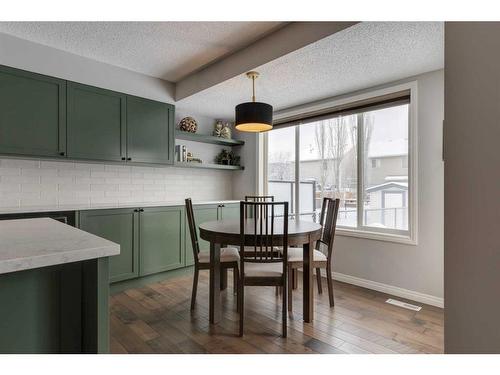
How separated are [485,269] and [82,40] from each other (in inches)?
130

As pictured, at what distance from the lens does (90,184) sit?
329 cm

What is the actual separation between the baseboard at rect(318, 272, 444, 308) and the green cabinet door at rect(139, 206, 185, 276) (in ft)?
6.44

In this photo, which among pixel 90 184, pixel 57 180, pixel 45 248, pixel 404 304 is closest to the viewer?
pixel 45 248

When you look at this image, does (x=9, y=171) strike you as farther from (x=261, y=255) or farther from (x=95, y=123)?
(x=261, y=255)

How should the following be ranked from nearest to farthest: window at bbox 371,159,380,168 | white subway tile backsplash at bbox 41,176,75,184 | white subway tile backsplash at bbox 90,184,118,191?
1. white subway tile backsplash at bbox 41,176,75,184
2. window at bbox 371,159,380,168
3. white subway tile backsplash at bbox 90,184,118,191

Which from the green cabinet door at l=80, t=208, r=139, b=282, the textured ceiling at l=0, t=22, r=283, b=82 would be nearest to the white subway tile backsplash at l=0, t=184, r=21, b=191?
the green cabinet door at l=80, t=208, r=139, b=282

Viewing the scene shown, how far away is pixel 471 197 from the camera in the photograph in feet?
2.78

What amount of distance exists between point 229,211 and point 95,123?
6.52 feet

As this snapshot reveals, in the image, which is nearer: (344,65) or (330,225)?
(344,65)

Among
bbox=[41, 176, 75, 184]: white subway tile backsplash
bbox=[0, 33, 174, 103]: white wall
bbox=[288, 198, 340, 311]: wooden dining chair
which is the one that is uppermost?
bbox=[0, 33, 174, 103]: white wall

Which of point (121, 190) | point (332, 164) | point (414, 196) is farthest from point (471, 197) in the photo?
point (121, 190)

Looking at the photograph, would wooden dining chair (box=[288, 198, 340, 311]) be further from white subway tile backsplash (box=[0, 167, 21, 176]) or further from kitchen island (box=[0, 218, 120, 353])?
white subway tile backsplash (box=[0, 167, 21, 176])

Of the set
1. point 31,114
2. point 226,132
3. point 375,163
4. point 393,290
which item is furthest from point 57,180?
point 393,290

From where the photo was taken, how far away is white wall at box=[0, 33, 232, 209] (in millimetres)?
2720
